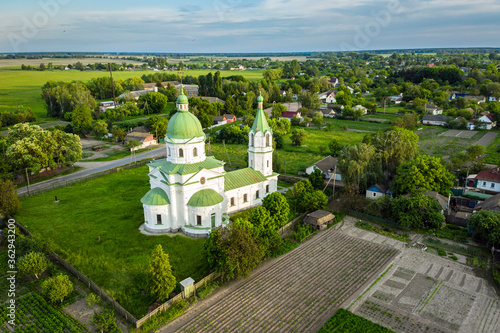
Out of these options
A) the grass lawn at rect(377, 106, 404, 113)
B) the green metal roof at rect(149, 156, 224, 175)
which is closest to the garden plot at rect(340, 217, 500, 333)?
the green metal roof at rect(149, 156, 224, 175)

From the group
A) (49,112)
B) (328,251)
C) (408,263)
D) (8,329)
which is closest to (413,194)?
(408,263)

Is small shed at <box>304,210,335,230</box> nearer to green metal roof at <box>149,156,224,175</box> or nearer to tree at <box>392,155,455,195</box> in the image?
tree at <box>392,155,455,195</box>

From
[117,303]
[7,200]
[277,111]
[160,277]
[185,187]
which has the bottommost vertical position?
[117,303]

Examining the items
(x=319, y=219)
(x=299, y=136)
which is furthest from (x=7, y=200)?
(x=299, y=136)

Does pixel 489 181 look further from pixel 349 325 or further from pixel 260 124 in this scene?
pixel 349 325

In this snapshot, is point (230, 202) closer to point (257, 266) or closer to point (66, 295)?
point (257, 266)

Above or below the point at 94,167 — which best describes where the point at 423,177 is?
above
